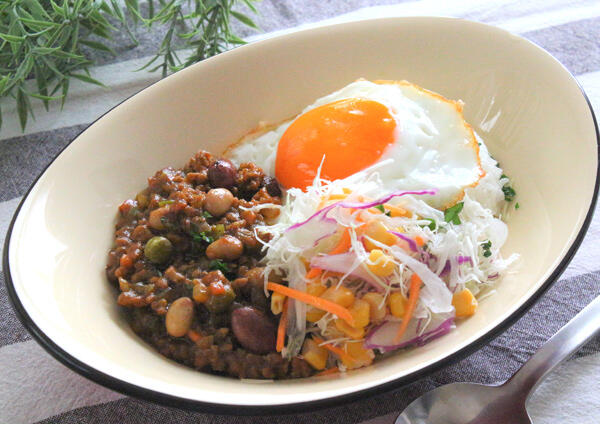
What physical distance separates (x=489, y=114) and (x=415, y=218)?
118 centimetres

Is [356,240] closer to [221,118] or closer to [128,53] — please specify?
[221,118]

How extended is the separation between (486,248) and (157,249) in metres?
1.61

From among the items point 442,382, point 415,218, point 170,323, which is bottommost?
point 442,382

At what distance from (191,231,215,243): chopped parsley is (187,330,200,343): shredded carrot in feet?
1.60

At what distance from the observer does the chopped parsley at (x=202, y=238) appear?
3.05 m

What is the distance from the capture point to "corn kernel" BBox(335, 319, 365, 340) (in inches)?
105

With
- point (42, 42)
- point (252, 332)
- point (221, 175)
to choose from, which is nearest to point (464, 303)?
point (252, 332)

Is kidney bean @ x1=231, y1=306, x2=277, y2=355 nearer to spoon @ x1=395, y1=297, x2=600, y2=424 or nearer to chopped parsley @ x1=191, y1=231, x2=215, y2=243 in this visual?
chopped parsley @ x1=191, y1=231, x2=215, y2=243

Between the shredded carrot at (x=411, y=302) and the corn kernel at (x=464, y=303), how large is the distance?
0.56 feet

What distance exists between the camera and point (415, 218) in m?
2.97

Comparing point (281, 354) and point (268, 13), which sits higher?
point (268, 13)

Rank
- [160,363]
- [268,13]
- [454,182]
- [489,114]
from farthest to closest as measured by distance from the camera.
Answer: [268,13]
[489,114]
[454,182]
[160,363]

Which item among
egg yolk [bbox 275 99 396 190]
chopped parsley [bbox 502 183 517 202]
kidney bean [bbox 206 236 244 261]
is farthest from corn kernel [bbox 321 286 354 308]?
chopped parsley [bbox 502 183 517 202]

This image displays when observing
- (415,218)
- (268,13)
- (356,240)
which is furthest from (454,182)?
(268,13)
